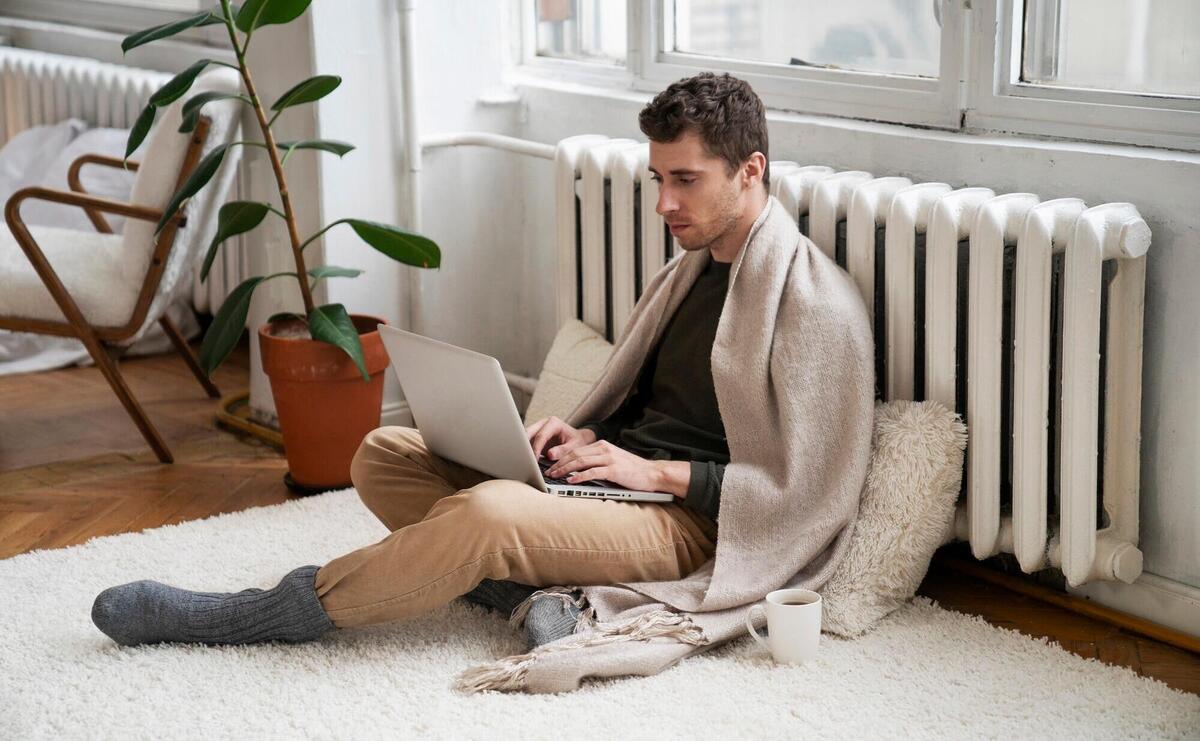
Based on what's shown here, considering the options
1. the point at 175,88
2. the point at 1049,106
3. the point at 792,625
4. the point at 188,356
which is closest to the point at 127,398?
the point at 188,356

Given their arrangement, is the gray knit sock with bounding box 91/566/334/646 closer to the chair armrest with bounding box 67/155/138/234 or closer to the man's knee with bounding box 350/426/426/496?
the man's knee with bounding box 350/426/426/496

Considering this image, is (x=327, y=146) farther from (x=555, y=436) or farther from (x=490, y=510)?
(x=490, y=510)

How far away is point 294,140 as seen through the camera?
Result: 10.8 ft

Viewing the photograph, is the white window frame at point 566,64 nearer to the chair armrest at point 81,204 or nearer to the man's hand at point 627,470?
the chair armrest at point 81,204

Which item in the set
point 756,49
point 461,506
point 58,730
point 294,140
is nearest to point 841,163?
point 756,49

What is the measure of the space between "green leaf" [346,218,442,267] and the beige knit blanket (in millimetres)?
952

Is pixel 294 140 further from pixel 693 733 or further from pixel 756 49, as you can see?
pixel 693 733

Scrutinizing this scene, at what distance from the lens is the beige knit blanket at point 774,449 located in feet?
7.27

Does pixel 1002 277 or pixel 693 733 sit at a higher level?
pixel 1002 277

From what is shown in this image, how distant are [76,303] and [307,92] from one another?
34.1 inches

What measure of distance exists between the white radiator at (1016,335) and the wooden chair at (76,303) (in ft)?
5.11

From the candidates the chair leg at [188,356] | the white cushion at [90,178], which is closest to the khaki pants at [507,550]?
the chair leg at [188,356]

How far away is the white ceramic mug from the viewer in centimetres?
213

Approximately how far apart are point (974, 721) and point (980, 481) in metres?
0.46
